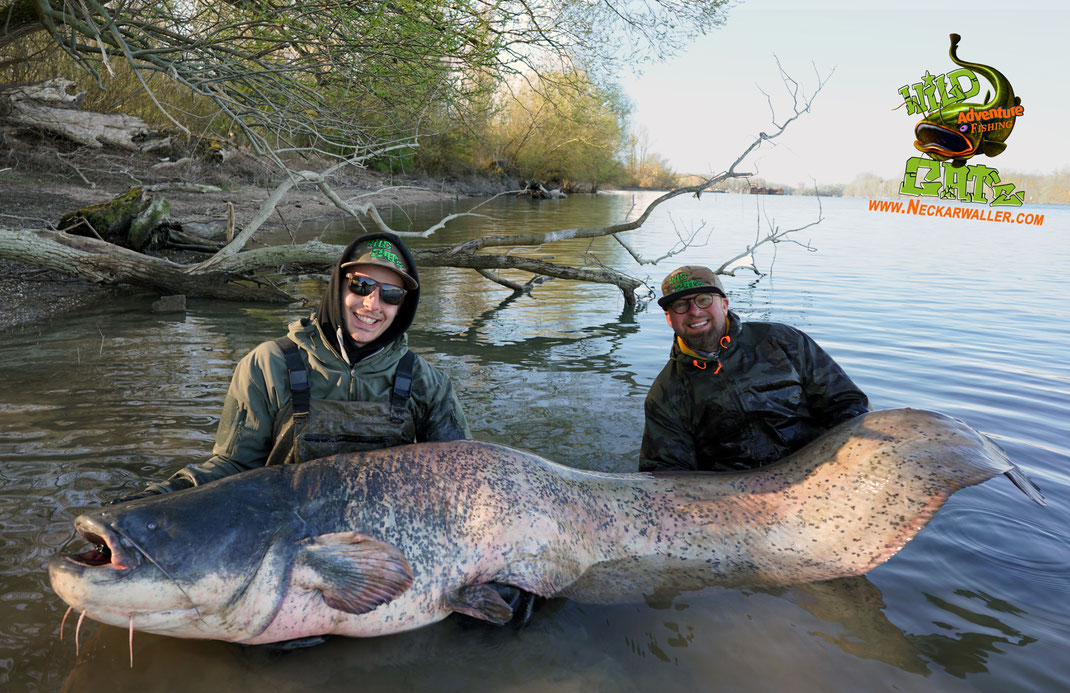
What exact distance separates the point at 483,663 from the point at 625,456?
2.79m

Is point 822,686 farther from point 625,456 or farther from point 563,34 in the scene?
point 563,34

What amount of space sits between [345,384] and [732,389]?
7.89 ft

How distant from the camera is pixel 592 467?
17.4 ft

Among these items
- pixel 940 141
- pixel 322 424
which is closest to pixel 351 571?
pixel 322 424

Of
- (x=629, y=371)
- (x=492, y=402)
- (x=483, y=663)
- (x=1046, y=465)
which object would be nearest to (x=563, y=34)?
(x=629, y=371)

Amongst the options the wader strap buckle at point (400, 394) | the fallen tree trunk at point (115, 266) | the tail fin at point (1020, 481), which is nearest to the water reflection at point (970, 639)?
the tail fin at point (1020, 481)

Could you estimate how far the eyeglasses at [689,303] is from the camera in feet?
14.3

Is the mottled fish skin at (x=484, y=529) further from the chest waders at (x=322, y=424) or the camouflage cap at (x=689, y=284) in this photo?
the camouflage cap at (x=689, y=284)

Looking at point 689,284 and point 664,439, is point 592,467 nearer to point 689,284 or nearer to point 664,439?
point 664,439

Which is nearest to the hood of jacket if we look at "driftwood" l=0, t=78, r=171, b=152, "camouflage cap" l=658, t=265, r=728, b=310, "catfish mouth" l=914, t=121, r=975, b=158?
"camouflage cap" l=658, t=265, r=728, b=310

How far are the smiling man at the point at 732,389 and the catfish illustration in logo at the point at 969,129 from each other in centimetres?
1093

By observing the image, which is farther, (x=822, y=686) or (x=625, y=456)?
(x=625, y=456)

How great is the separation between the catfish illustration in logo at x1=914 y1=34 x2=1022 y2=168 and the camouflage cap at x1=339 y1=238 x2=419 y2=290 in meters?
12.6

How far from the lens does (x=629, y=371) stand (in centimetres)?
795
